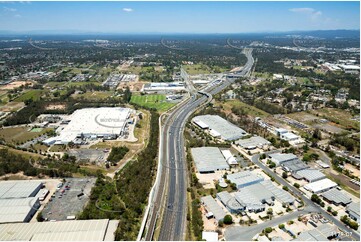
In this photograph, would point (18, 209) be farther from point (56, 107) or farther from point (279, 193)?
point (56, 107)

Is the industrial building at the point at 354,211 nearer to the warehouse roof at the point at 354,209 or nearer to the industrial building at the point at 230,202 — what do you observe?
the warehouse roof at the point at 354,209

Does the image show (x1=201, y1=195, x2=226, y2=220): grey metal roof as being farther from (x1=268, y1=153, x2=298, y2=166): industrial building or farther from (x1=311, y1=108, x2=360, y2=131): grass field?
(x1=311, y1=108, x2=360, y2=131): grass field

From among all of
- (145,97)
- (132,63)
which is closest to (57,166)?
(145,97)

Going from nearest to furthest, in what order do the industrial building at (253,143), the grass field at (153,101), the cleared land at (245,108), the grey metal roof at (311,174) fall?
the grey metal roof at (311,174), the industrial building at (253,143), the cleared land at (245,108), the grass field at (153,101)

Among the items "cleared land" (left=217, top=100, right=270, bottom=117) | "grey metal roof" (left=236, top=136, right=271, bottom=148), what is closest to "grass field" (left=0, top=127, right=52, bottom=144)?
"grey metal roof" (left=236, top=136, right=271, bottom=148)

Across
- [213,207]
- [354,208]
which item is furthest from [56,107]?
[354,208]

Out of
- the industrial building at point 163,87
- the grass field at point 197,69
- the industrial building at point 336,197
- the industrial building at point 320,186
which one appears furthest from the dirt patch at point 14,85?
the industrial building at point 336,197

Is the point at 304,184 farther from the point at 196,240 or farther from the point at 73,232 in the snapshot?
the point at 73,232
